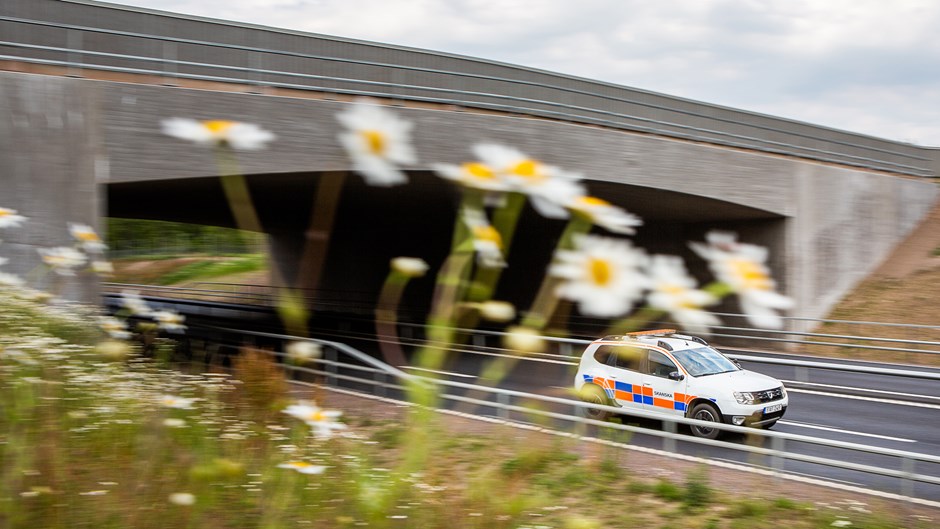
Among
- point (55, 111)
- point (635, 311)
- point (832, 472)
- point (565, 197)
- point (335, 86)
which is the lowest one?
point (832, 472)

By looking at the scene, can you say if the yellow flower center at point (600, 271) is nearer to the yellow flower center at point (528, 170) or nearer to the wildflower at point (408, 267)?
the yellow flower center at point (528, 170)

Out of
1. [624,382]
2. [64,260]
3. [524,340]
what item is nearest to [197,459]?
[64,260]

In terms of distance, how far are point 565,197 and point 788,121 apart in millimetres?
28242

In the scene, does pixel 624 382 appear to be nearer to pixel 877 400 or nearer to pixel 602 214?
pixel 877 400

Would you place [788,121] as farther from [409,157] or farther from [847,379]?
[409,157]

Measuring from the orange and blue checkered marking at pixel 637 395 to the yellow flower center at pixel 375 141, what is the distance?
11.3 metres

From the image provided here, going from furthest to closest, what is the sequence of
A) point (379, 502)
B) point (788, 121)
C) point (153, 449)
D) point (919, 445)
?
1. point (788, 121)
2. point (919, 445)
3. point (153, 449)
4. point (379, 502)

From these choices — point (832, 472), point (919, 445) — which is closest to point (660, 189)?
point (919, 445)

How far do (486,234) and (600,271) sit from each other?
22 cm

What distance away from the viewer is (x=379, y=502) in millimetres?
2074

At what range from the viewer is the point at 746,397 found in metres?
11.7

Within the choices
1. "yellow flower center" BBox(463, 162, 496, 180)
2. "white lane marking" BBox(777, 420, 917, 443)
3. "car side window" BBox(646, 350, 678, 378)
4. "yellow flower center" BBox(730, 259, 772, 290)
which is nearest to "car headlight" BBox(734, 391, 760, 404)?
"car side window" BBox(646, 350, 678, 378)

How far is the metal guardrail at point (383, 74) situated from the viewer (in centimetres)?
1323

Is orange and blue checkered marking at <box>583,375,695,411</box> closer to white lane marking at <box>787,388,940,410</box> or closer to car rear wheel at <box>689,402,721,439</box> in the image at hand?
car rear wheel at <box>689,402,721,439</box>
